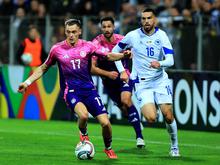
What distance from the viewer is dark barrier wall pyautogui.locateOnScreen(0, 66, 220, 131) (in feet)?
→ 62.1

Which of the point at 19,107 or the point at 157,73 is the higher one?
the point at 157,73

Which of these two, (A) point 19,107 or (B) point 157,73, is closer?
→ (B) point 157,73

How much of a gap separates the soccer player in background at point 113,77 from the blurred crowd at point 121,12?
4239 mm

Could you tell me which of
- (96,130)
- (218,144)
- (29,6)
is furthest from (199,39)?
(29,6)

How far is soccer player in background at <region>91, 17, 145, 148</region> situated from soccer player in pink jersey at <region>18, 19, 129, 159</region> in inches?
99.9

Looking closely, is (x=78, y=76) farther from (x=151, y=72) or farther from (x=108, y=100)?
(x=108, y=100)

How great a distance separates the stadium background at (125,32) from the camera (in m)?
19.2

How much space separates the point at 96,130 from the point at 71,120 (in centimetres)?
274

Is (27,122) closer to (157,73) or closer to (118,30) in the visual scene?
(118,30)

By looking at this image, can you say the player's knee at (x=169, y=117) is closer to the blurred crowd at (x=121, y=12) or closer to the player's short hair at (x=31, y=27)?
the blurred crowd at (x=121, y=12)

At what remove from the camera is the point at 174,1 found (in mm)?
22969

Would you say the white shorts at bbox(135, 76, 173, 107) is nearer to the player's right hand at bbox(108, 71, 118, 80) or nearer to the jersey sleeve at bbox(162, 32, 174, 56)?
the jersey sleeve at bbox(162, 32, 174, 56)

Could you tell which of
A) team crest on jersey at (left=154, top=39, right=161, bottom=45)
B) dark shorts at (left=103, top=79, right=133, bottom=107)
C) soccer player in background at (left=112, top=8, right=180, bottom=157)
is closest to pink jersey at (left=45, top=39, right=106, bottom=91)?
soccer player in background at (left=112, top=8, right=180, bottom=157)

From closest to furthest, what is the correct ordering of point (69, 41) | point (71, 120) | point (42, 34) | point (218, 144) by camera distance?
point (69, 41) < point (218, 144) < point (71, 120) < point (42, 34)
